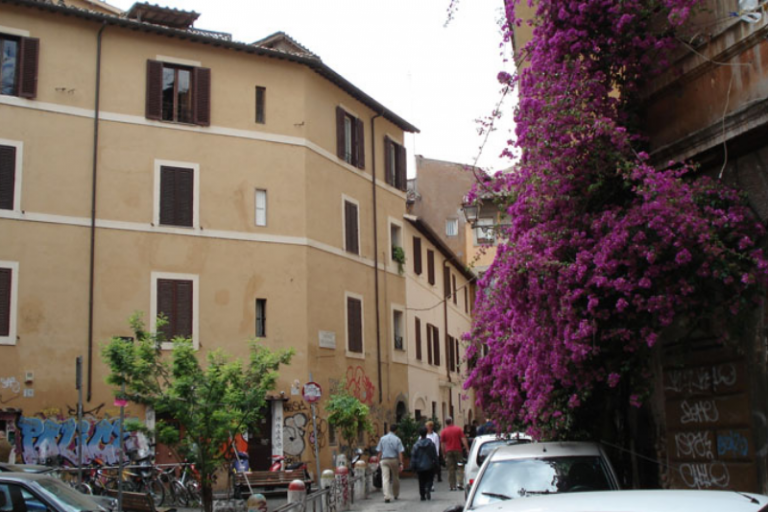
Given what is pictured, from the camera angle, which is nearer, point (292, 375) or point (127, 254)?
point (127, 254)

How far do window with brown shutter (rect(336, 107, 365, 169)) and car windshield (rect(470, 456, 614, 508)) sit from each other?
2230cm

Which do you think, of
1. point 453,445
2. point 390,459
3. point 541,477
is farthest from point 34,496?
point 453,445

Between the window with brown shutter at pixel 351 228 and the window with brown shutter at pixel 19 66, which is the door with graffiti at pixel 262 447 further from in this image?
the window with brown shutter at pixel 19 66

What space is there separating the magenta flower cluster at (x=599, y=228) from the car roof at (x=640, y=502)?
588cm

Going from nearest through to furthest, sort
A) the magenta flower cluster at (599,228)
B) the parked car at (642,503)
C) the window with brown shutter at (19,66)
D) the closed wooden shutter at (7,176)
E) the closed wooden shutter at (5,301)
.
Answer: the parked car at (642,503) → the magenta flower cluster at (599,228) → the closed wooden shutter at (5,301) → the closed wooden shutter at (7,176) → the window with brown shutter at (19,66)

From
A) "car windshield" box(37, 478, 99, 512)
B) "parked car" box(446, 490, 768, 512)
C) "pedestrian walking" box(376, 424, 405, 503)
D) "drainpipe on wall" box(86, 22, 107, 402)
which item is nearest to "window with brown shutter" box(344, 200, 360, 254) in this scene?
"drainpipe on wall" box(86, 22, 107, 402)

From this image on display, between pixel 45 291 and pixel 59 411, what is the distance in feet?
10.2

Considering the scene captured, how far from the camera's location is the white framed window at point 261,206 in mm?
27750

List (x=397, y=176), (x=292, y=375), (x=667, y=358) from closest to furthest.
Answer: (x=667, y=358) < (x=292, y=375) < (x=397, y=176)

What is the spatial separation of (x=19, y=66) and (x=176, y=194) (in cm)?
534

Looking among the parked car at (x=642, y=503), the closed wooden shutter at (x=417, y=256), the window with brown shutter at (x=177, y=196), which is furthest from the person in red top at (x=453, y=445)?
the parked car at (x=642, y=503)

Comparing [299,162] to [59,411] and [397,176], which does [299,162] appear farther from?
[59,411]

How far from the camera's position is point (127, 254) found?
83.4ft

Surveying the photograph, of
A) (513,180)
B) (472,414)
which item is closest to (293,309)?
(513,180)
